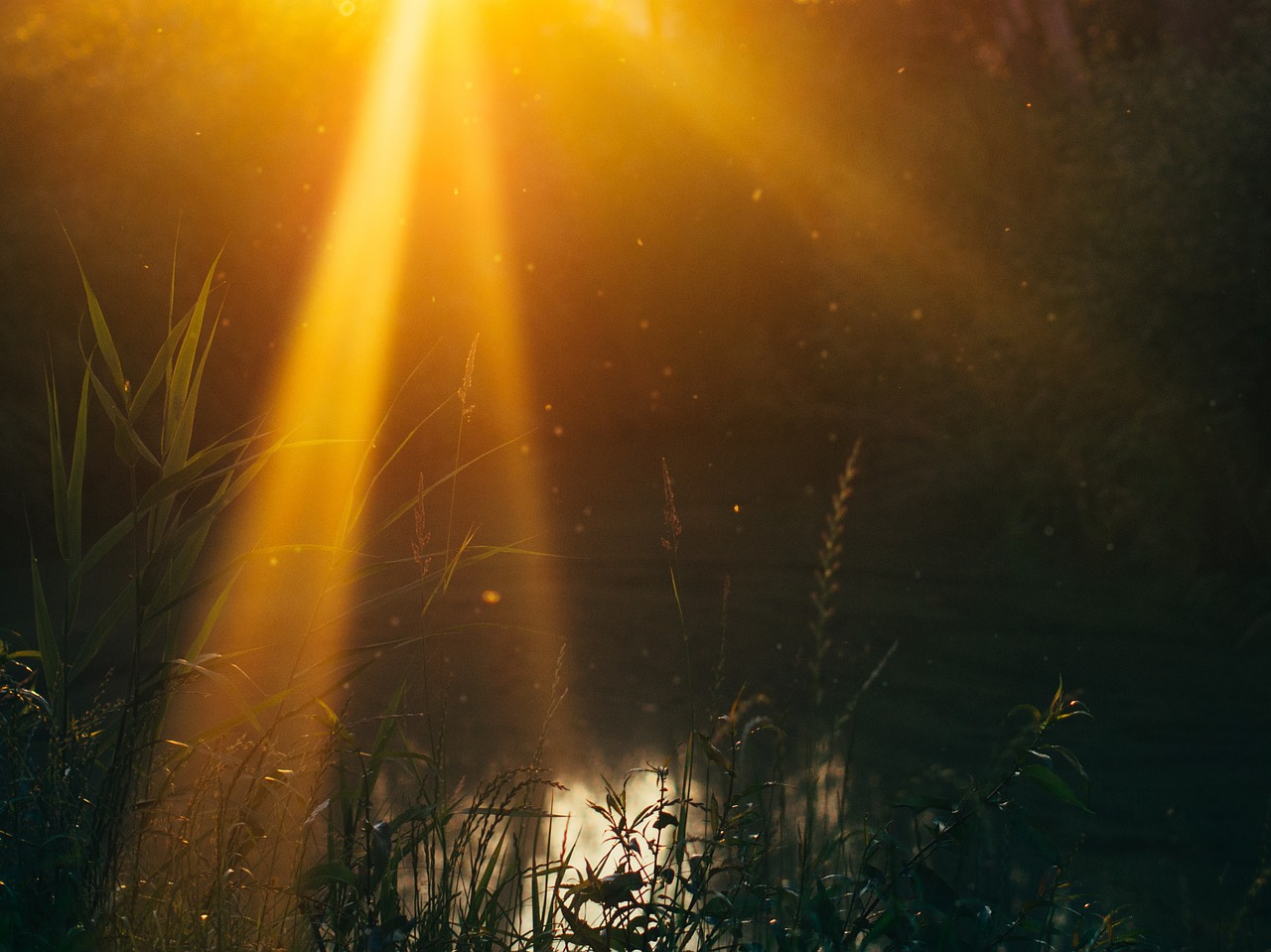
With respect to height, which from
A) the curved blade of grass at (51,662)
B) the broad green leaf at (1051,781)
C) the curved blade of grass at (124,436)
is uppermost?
the curved blade of grass at (124,436)

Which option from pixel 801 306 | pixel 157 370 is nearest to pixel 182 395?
pixel 157 370

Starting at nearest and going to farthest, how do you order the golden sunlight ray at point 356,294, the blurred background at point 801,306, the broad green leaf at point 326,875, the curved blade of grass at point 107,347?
the broad green leaf at point 326,875, the curved blade of grass at point 107,347, the blurred background at point 801,306, the golden sunlight ray at point 356,294

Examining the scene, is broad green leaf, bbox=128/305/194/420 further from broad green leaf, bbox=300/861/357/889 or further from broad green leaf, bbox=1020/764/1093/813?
broad green leaf, bbox=1020/764/1093/813

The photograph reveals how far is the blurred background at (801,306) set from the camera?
12.5ft

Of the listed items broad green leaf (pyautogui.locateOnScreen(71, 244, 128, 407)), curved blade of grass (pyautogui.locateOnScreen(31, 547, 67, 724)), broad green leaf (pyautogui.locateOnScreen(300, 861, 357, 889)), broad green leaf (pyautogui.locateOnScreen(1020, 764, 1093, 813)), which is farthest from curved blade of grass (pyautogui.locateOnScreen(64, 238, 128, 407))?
broad green leaf (pyautogui.locateOnScreen(1020, 764, 1093, 813))

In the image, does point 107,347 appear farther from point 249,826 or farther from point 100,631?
point 249,826

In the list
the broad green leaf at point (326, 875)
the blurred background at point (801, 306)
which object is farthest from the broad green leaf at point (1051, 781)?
the blurred background at point (801, 306)

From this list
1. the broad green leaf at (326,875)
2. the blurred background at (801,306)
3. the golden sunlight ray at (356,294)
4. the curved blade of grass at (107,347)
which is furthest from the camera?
the golden sunlight ray at (356,294)

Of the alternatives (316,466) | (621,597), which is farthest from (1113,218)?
(316,466)

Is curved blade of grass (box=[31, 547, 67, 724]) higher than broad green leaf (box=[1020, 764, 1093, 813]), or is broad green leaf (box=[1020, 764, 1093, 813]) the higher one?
curved blade of grass (box=[31, 547, 67, 724])

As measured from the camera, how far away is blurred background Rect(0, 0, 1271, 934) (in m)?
3.82

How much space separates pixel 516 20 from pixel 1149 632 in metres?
4.45

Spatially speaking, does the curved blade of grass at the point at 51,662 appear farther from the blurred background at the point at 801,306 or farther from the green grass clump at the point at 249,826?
the blurred background at the point at 801,306

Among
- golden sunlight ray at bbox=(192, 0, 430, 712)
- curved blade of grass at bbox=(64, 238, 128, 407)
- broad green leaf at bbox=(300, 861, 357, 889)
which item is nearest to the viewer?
broad green leaf at bbox=(300, 861, 357, 889)
